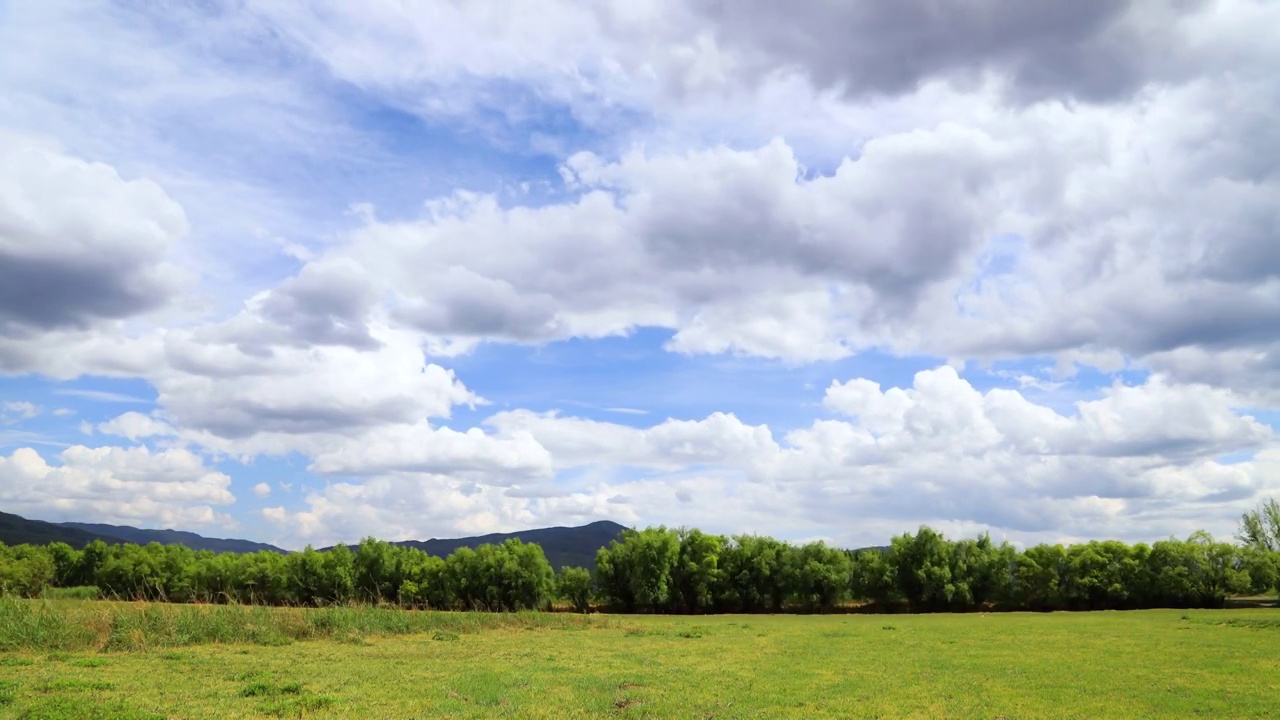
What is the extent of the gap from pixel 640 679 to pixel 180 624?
22105 mm

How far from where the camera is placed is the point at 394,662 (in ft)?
95.4

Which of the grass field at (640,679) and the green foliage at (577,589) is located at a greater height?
the grass field at (640,679)

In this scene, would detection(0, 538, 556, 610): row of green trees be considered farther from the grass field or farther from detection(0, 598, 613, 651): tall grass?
the grass field

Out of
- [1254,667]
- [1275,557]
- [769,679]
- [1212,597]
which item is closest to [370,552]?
[769,679]

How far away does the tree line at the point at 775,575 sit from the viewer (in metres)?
91.9

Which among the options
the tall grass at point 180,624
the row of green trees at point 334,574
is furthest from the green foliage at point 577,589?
the tall grass at point 180,624

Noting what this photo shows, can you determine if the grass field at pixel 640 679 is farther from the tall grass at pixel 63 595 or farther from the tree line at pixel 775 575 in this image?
the tree line at pixel 775 575

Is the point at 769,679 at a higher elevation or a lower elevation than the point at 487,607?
higher

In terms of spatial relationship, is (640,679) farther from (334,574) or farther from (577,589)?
(334,574)

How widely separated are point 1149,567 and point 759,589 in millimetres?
47049

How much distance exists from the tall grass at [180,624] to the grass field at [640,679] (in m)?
0.57

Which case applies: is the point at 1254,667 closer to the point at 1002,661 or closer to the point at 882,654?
the point at 1002,661

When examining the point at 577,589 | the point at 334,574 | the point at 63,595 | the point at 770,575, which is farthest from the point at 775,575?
the point at 63,595

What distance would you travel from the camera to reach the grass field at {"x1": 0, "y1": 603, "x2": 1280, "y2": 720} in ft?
65.1
